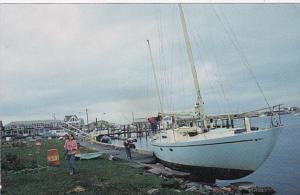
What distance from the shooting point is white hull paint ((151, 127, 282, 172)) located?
67.9 feet

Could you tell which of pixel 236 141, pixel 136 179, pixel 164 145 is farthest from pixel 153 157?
pixel 136 179

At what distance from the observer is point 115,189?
47.3 feet

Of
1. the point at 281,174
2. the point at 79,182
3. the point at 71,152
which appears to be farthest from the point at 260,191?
the point at 281,174

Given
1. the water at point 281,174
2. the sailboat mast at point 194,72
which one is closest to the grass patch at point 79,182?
the sailboat mast at point 194,72

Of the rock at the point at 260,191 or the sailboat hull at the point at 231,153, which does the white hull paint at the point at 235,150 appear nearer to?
the sailboat hull at the point at 231,153

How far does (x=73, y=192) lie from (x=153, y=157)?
19.9 m

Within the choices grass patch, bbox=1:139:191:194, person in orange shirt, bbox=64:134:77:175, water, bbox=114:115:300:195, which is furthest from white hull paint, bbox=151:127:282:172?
person in orange shirt, bbox=64:134:77:175

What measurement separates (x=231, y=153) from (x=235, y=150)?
31 centimetres

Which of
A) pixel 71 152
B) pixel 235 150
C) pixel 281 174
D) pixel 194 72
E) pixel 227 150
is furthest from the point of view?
pixel 281 174

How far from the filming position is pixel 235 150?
20875mm

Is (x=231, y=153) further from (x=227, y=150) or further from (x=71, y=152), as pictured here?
(x=71, y=152)

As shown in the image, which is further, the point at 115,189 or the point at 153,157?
the point at 153,157

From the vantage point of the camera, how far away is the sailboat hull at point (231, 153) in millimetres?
20719

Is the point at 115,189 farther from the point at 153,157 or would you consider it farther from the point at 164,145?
→ the point at 153,157
